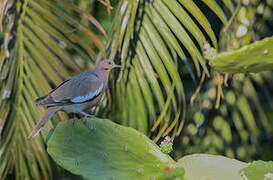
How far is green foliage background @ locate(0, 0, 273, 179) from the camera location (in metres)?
1.82

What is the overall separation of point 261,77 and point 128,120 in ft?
2.65

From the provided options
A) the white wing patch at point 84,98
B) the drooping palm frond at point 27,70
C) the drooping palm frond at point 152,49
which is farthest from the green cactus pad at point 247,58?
the drooping palm frond at point 27,70

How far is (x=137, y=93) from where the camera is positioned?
6.40 feet

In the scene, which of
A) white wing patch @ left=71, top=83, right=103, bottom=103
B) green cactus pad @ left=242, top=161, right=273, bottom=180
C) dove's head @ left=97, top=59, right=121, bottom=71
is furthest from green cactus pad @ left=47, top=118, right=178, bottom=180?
dove's head @ left=97, top=59, right=121, bottom=71

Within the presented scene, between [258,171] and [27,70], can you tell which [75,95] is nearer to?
[27,70]

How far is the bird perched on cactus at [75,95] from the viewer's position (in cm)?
168

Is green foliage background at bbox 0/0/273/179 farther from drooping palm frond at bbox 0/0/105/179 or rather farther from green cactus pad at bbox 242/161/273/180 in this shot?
green cactus pad at bbox 242/161/273/180

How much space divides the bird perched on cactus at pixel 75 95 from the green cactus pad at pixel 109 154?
274 millimetres

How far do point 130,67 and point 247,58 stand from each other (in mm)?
878

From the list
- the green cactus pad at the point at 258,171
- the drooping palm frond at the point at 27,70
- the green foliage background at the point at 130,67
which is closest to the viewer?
the green cactus pad at the point at 258,171

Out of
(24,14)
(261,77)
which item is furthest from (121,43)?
(261,77)

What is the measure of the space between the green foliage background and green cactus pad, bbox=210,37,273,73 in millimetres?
523

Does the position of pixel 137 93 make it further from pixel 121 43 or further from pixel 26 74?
pixel 26 74

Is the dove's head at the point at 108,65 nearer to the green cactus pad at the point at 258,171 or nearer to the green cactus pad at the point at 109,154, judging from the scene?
the green cactus pad at the point at 109,154
